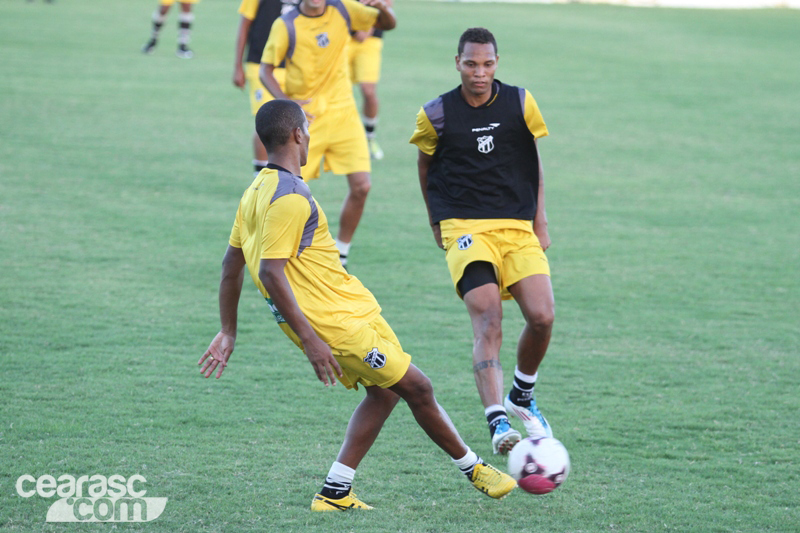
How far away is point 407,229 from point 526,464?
5.59 meters

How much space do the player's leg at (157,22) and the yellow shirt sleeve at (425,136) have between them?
536 inches

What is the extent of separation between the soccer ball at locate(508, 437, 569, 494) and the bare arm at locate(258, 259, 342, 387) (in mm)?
1014

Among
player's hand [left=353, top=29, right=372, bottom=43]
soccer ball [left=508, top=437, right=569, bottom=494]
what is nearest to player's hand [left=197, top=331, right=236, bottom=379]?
soccer ball [left=508, top=437, right=569, bottom=494]

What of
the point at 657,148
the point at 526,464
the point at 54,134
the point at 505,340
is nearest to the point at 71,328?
the point at 505,340

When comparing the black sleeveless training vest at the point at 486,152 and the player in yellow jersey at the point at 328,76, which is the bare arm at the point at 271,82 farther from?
the black sleeveless training vest at the point at 486,152

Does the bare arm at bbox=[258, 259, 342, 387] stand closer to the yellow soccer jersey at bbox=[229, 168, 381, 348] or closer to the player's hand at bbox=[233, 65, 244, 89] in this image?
the yellow soccer jersey at bbox=[229, 168, 381, 348]

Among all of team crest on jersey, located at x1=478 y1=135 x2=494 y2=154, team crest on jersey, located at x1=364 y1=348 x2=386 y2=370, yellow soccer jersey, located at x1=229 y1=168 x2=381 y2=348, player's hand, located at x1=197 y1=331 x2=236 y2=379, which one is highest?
team crest on jersey, located at x1=478 y1=135 x2=494 y2=154

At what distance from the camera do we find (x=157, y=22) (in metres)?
18.6

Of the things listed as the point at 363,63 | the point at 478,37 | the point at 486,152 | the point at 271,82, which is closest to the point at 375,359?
the point at 486,152

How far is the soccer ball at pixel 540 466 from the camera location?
407cm

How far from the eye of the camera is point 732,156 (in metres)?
13.3

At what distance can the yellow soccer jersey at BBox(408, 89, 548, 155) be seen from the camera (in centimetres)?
519

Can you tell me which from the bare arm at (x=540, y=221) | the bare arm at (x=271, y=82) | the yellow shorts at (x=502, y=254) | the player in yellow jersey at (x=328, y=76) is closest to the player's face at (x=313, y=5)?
the player in yellow jersey at (x=328, y=76)

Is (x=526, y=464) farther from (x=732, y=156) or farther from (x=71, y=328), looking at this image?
(x=732, y=156)
